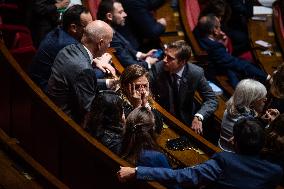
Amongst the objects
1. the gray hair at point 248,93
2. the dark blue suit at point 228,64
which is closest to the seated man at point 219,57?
the dark blue suit at point 228,64

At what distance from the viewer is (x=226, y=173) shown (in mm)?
1478

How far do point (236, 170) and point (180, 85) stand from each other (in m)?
0.83

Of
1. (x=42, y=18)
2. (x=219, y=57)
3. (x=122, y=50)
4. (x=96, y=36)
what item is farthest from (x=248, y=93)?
(x=42, y=18)

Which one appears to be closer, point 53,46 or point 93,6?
point 53,46

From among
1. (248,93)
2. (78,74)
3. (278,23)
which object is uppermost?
(78,74)

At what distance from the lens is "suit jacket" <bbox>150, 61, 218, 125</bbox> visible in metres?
2.27

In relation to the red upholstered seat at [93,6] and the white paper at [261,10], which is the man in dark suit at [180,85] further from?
the white paper at [261,10]

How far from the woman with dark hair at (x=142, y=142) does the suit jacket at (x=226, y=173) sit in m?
0.04

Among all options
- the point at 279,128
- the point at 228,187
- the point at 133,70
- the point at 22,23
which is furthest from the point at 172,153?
the point at 22,23

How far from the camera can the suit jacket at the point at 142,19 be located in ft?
8.95

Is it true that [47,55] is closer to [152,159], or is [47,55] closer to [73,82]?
[73,82]

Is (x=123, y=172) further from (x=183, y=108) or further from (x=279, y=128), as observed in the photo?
(x=183, y=108)

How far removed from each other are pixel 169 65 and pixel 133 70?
12.2 inches

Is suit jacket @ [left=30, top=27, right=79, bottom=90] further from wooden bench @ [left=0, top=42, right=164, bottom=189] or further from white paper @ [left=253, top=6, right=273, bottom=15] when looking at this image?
white paper @ [left=253, top=6, right=273, bottom=15]
